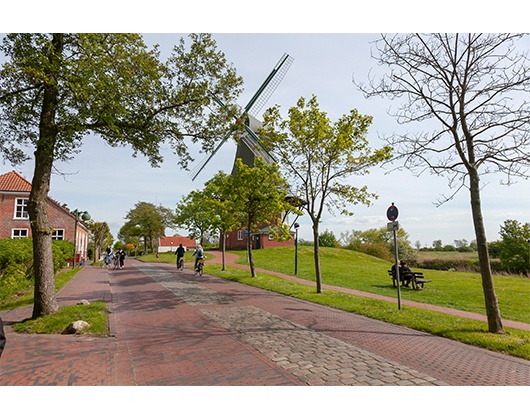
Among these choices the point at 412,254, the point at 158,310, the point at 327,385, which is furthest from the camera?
the point at 412,254

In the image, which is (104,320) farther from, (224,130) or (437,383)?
(437,383)

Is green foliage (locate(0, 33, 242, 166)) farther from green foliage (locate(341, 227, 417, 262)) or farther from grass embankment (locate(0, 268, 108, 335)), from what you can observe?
green foliage (locate(341, 227, 417, 262))

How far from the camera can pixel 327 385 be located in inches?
176

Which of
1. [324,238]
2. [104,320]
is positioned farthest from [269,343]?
[324,238]

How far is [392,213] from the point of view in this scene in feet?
35.0

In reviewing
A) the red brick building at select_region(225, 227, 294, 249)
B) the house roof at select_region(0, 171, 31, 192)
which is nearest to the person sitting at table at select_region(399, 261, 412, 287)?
the red brick building at select_region(225, 227, 294, 249)

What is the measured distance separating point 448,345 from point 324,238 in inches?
2432

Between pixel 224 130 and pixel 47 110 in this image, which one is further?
pixel 224 130

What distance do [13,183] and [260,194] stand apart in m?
26.9

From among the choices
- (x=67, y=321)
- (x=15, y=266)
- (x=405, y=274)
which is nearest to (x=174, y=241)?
(x=15, y=266)

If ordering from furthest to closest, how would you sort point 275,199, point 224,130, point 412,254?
point 412,254, point 275,199, point 224,130

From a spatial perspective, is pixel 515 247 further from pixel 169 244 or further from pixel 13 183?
pixel 169 244

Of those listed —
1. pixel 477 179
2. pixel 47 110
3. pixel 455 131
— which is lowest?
pixel 477 179

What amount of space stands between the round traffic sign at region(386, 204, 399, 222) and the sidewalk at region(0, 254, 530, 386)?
333cm
